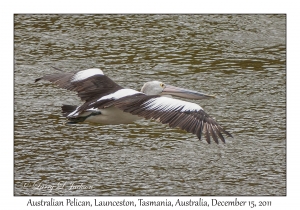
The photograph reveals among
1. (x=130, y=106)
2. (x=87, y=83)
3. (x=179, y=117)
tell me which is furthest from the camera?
(x=87, y=83)

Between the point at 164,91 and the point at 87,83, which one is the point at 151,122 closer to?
the point at 164,91

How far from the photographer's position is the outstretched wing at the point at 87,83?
24.5 ft

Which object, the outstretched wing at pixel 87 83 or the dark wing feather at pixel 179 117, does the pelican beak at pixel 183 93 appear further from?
the dark wing feather at pixel 179 117

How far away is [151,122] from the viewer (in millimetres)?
8359

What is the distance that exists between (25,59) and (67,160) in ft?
11.7

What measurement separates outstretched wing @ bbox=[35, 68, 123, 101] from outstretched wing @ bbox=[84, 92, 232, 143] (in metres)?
0.50

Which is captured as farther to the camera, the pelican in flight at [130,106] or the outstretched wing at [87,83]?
the outstretched wing at [87,83]

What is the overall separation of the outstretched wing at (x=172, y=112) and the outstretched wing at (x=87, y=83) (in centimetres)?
50

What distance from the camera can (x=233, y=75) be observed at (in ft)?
32.3

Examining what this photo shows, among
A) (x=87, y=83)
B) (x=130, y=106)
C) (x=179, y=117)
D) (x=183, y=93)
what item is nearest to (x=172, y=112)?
(x=179, y=117)

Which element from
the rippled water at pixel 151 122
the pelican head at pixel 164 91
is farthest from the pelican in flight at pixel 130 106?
the rippled water at pixel 151 122

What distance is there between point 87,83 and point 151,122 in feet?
3.66

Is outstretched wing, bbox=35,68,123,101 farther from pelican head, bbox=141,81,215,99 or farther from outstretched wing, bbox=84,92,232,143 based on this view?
pelican head, bbox=141,81,215,99
